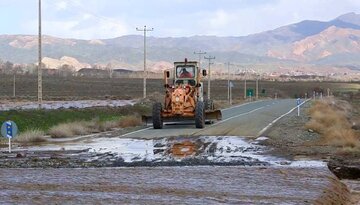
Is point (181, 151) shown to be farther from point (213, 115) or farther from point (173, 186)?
point (213, 115)

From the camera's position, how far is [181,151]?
23344 mm

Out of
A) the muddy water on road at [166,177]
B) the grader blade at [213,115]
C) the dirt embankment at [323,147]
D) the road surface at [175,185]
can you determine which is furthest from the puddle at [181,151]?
the grader blade at [213,115]

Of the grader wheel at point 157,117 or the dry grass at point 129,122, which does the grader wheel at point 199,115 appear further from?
the dry grass at point 129,122

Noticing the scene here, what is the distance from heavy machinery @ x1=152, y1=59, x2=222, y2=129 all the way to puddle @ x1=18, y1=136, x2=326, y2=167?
516cm

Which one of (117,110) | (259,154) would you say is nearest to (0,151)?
(259,154)

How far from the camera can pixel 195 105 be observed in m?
34.2

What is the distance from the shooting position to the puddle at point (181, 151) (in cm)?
2023

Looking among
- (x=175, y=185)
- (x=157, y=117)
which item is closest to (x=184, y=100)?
(x=157, y=117)

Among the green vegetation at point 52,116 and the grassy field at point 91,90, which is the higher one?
the grassy field at point 91,90

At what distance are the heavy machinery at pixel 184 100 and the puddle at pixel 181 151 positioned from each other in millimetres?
5160

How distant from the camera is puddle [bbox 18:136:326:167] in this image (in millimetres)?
20234

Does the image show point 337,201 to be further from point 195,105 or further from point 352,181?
point 195,105

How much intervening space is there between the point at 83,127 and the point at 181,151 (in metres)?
12.0

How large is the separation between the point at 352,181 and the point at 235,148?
6824 millimetres
